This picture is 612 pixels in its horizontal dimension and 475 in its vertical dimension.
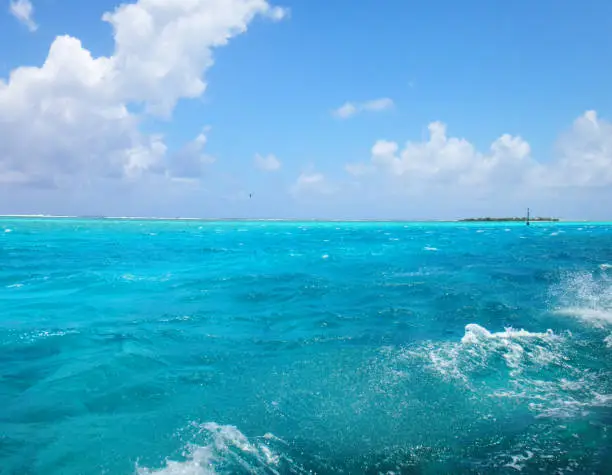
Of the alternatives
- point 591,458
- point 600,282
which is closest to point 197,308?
point 591,458

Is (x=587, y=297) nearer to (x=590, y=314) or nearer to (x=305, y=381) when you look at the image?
(x=590, y=314)

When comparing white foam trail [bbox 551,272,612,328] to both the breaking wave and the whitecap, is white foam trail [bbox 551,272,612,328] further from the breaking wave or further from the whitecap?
the breaking wave

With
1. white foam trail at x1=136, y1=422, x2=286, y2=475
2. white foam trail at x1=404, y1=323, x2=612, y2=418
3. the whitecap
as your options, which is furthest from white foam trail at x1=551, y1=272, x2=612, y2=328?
white foam trail at x1=136, y1=422, x2=286, y2=475

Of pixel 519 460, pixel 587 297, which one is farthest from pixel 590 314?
pixel 519 460

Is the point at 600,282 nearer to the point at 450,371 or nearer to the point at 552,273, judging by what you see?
the point at 552,273

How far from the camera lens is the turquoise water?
24.1ft

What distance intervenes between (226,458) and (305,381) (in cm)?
373

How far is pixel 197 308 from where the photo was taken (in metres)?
18.9

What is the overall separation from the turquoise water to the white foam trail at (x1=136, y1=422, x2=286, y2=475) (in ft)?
0.11

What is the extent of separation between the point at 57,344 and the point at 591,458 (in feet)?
51.6

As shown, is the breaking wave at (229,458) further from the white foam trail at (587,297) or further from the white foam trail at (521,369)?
the white foam trail at (587,297)

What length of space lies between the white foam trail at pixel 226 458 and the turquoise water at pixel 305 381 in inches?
1.3

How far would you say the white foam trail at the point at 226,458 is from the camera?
272 inches

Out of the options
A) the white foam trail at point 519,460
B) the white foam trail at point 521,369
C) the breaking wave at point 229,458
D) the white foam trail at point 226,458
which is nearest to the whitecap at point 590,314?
the white foam trail at point 521,369
